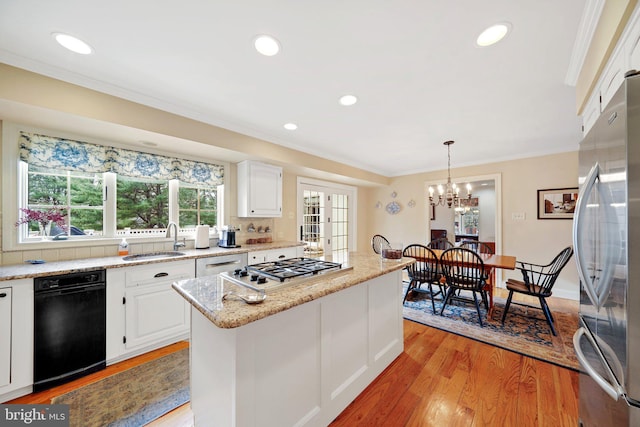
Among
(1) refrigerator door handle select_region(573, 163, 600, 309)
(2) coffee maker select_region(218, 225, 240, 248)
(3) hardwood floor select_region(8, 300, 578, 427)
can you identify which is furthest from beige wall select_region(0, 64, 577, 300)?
(1) refrigerator door handle select_region(573, 163, 600, 309)

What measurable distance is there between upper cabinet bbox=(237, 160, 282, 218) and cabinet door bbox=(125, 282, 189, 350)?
1407 millimetres

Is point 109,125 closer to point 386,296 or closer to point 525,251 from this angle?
point 386,296

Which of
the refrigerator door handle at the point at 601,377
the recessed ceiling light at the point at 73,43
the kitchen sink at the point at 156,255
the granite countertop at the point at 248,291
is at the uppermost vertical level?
the recessed ceiling light at the point at 73,43

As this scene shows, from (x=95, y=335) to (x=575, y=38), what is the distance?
4170 millimetres

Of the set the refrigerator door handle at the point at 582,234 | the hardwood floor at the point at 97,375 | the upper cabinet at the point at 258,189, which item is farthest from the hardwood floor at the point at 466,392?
the upper cabinet at the point at 258,189

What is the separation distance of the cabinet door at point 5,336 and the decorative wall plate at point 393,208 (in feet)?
18.9

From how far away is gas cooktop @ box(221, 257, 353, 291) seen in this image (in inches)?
51.0

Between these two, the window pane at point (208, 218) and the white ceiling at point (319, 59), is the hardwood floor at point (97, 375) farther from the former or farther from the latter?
Result: the white ceiling at point (319, 59)

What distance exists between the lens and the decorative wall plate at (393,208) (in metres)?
5.68

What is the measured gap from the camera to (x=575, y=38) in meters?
1.50

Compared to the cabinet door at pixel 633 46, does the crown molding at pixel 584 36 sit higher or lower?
higher

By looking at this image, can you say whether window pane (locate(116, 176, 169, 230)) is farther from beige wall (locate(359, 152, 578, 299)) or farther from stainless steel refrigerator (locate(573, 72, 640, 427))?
beige wall (locate(359, 152, 578, 299))

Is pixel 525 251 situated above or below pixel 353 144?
below

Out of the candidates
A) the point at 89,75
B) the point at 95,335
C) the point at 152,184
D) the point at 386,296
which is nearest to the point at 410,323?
the point at 386,296
